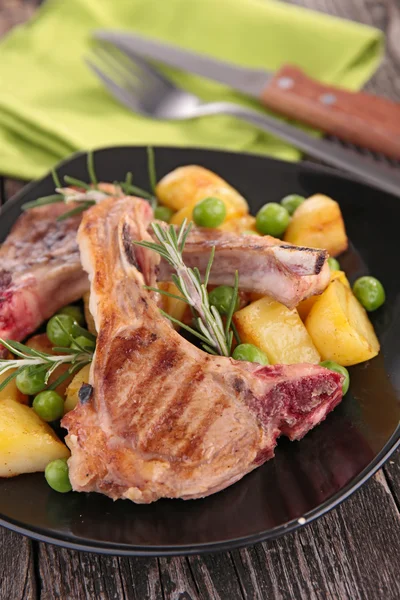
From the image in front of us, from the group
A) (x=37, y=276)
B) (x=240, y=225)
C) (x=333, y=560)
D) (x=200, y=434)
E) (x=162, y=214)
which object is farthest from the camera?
(x=162, y=214)

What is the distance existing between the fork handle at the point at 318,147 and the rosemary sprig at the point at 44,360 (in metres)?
2.21

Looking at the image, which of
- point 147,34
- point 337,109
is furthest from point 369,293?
point 147,34

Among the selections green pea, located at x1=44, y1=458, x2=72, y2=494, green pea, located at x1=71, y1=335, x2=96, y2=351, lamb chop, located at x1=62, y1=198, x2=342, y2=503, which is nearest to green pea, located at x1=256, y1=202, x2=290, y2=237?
lamb chop, located at x1=62, y1=198, x2=342, y2=503

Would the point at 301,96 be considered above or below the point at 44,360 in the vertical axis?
above

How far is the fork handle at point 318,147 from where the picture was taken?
446 centimetres

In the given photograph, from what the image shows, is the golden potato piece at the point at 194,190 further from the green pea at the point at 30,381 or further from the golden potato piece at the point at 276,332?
the green pea at the point at 30,381

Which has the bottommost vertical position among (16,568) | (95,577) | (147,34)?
(16,568)

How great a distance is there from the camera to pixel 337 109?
16.2 feet

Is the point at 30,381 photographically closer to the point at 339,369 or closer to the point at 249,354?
the point at 249,354

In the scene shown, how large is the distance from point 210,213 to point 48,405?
1267 mm

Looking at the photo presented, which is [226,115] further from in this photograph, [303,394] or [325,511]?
[325,511]

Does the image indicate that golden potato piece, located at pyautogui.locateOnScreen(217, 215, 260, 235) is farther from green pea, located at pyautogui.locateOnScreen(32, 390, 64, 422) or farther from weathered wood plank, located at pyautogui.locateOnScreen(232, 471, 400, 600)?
weathered wood plank, located at pyautogui.locateOnScreen(232, 471, 400, 600)

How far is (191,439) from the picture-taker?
8.36 ft

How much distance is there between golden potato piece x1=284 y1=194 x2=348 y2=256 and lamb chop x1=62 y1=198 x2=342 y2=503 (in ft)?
3.47
